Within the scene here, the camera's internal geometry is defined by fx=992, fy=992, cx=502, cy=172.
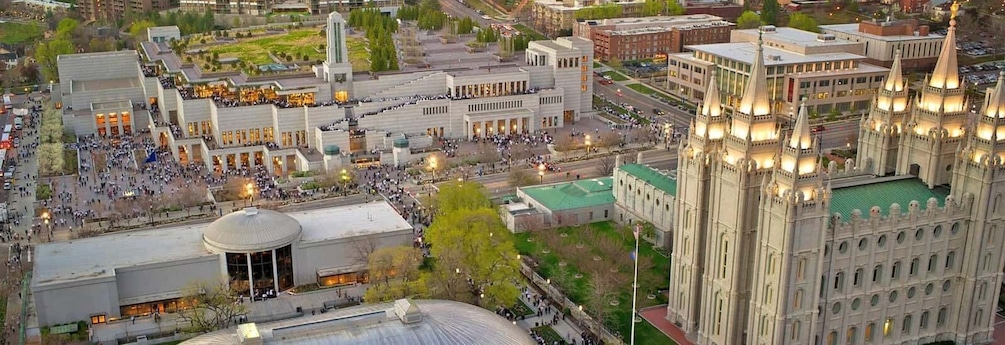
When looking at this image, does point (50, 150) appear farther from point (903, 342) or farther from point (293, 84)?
point (903, 342)

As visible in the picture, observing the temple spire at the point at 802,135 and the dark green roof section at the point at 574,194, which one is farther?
the dark green roof section at the point at 574,194

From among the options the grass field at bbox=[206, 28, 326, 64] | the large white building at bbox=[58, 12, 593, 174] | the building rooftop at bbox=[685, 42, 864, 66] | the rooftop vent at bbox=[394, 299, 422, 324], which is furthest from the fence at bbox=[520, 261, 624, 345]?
the grass field at bbox=[206, 28, 326, 64]

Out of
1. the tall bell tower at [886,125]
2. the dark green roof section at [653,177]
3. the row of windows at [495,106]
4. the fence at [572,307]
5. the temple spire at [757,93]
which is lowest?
the fence at [572,307]

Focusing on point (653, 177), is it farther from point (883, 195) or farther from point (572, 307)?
point (883, 195)

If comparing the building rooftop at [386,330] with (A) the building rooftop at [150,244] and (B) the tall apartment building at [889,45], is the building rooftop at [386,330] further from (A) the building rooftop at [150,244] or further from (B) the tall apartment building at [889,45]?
(B) the tall apartment building at [889,45]

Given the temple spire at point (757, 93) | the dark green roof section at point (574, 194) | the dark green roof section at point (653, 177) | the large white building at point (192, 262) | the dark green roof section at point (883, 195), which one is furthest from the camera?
the dark green roof section at point (574, 194)

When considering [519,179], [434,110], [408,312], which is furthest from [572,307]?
[434,110]

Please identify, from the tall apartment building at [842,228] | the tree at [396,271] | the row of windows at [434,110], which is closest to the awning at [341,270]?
the tree at [396,271]
